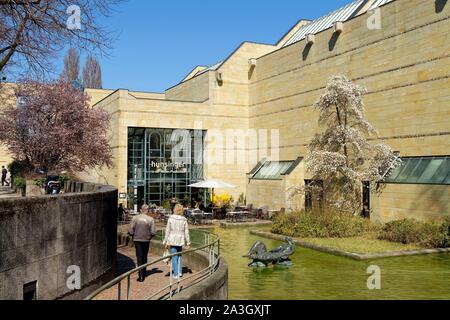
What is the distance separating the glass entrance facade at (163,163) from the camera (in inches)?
1309

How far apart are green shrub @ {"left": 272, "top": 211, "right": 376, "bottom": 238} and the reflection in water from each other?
3413mm

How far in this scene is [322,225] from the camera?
68.2 ft

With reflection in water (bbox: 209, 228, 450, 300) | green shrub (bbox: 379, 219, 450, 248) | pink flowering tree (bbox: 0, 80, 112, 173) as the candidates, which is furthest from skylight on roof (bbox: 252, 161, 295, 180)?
reflection in water (bbox: 209, 228, 450, 300)

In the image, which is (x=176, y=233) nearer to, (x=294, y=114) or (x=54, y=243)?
(x=54, y=243)

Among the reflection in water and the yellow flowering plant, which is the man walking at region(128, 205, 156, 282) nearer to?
the reflection in water

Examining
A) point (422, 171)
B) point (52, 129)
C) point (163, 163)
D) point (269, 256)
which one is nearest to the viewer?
point (269, 256)

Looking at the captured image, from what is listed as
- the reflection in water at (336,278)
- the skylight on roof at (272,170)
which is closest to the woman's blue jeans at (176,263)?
the reflection in water at (336,278)

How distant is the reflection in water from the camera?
36.5 ft

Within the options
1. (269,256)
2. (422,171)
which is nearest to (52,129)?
(269,256)

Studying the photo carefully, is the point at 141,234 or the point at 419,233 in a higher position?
the point at 141,234

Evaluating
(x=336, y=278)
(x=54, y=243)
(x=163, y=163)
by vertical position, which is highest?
(x=163, y=163)

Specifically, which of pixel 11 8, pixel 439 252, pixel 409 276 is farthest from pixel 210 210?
pixel 11 8

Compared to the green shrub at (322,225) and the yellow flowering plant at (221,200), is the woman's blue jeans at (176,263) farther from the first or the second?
the yellow flowering plant at (221,200)

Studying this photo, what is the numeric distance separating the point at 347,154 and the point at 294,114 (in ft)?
21.1
